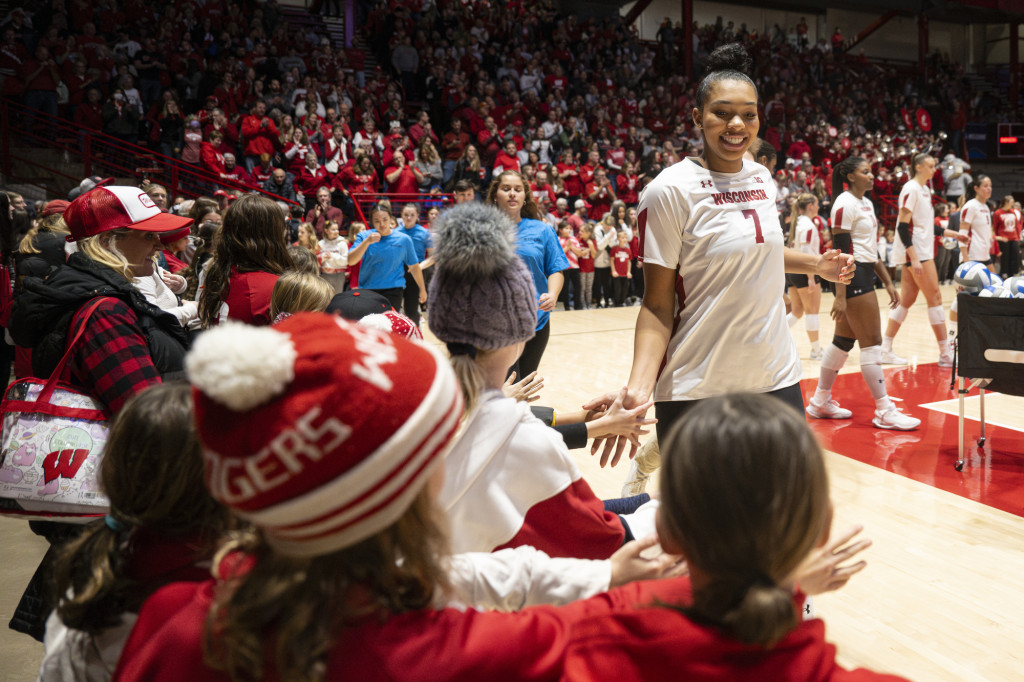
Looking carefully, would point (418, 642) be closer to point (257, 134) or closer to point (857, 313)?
point (857, 313)

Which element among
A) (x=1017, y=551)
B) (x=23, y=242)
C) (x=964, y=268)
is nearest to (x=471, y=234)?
(x=1017, y=551)

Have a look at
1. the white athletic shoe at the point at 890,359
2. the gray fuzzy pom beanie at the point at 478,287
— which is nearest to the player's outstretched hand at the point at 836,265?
the gray fuzzy pom beanie at the point at 478,287

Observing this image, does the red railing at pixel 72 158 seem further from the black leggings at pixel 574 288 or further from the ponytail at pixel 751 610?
the ponytail at pixel 751 610

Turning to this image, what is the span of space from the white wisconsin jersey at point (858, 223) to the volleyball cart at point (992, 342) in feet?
4.82

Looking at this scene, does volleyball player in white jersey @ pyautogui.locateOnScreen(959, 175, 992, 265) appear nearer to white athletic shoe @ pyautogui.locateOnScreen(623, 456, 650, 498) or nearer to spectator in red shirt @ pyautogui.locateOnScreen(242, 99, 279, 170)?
white athletic shoe @ pyautogui.locateOnScreen(623, 456, 650, 498)

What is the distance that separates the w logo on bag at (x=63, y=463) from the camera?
1745 mm

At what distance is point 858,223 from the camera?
5566 mm

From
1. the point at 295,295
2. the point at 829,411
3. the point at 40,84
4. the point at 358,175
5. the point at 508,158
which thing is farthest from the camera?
the point at 508,158

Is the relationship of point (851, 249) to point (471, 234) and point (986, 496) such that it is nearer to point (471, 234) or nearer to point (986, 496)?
point (986, 496)

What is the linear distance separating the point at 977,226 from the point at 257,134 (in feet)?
29.6

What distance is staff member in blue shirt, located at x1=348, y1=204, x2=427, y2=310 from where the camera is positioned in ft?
22.5

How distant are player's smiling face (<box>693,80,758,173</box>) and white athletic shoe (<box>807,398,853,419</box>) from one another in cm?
334

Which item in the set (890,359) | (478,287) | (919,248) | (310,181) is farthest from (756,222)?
(310,181)

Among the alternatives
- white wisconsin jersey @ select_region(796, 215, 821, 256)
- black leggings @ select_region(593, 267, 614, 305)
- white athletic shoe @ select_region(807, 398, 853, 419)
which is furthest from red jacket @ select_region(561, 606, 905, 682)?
black leggings @ select_region(593, 267, 614, 305)
